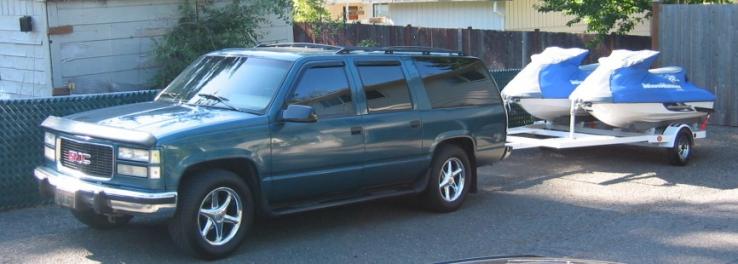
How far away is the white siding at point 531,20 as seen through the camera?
22688mm

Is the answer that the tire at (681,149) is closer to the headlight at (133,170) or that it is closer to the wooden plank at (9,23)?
the headlight at (133,170)

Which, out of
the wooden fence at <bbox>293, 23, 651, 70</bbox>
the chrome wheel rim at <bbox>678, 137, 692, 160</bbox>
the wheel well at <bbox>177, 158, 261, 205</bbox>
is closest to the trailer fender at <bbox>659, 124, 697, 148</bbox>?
the chrome wheel rim at <bbox>678, 137, 692, 160</bbox>

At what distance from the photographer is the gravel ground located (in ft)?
24.4

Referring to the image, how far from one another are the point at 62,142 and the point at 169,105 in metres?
1.00

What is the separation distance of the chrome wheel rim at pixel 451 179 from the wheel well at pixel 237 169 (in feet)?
7.48

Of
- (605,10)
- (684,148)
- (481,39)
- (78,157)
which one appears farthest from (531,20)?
(78,157)

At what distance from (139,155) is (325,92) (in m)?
1.93

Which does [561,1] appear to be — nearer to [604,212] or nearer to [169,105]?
[604,212]

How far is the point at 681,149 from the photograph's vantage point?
38.7ft

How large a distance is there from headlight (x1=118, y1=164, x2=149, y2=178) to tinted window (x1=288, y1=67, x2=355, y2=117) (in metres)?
1.49

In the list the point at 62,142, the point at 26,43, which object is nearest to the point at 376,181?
the point at 62,142

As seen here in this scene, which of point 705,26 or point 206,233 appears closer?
point 206,233

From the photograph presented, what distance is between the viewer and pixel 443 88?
913 cm

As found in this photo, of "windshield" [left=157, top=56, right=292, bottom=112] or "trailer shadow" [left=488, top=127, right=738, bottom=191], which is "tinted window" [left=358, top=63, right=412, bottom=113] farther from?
"trailer shadow" [left=488, top=127, right=738, bottom=191]
